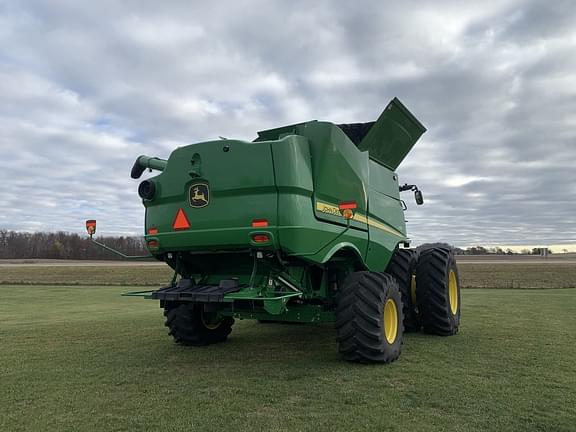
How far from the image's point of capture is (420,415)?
12.4 feet

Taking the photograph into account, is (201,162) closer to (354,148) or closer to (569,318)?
(354,148)

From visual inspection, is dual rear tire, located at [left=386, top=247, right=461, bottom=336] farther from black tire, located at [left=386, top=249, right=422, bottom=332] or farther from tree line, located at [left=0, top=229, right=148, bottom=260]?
tree line, located at [left=0, top=229, right=148, bottom=260]

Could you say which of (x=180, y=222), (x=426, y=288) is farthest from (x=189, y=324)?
(x=426, y=288)

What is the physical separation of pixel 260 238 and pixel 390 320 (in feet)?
6.93

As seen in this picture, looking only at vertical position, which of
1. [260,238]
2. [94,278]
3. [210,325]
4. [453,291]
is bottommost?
[94,278]

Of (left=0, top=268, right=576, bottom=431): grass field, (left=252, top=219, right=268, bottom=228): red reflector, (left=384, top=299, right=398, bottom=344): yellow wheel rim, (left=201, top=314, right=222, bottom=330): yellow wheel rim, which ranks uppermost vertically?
(left=252, top=219, right=268, bottom=228): red reflector

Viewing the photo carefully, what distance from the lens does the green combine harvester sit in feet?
17.1

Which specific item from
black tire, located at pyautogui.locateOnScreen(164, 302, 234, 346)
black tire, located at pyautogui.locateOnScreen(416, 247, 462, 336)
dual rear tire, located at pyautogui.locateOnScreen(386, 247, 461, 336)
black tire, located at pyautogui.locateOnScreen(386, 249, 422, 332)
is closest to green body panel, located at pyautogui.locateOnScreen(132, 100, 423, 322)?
black tire, located at pyautogui.locateOnScreen(164, 302, 234, 346)

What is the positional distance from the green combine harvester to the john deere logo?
1 centimetres

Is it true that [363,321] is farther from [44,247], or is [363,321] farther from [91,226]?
[44,247]

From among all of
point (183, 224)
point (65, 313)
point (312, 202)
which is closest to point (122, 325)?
point (65, 313)

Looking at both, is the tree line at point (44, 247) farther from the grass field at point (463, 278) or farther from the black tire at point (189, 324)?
the black tire at point (189, 324)

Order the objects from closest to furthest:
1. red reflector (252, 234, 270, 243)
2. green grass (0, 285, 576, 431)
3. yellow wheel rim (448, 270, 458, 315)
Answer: green grass (0, 285, 576, 431), red reflector (252, 234, 270, 243), yellow wheel rim (448, 270, 458, 315)

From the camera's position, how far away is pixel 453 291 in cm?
849
